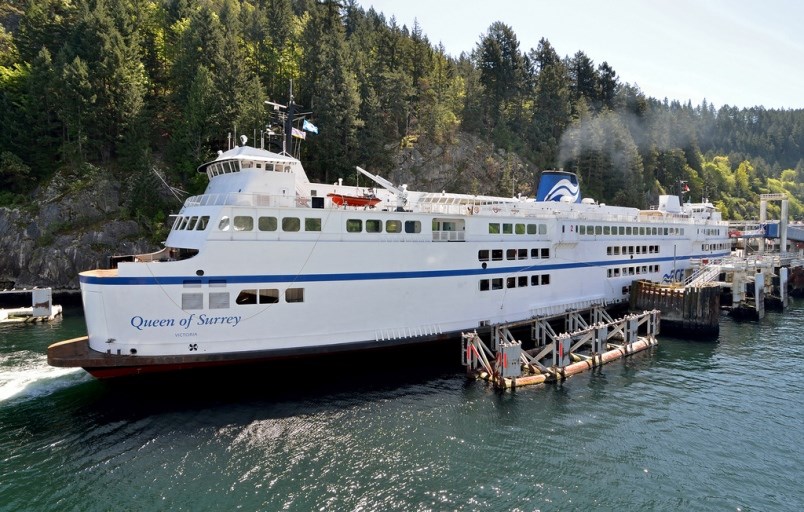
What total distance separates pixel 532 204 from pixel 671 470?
56.4 ft

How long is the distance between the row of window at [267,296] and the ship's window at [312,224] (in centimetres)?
247

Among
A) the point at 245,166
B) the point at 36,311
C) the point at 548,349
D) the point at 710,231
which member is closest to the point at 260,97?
the point at 36,311

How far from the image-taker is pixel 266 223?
1719cm

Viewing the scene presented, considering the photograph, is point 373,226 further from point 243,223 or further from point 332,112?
point 332,112

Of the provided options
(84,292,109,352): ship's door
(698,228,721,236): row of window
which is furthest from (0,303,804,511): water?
(698,228,721,236): row of window

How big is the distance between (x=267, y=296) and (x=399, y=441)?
7322 millimetres

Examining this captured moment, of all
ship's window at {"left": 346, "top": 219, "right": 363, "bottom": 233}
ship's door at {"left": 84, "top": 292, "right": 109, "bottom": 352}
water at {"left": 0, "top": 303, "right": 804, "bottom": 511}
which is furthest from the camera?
ship's window at {"left": 346, "top": 219, "right": 363, "bottom": 233}

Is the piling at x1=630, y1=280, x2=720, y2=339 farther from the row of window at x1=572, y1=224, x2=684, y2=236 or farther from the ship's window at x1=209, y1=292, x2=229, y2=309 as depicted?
the ship's window at x1=209, y1=292, x2=229, y2=309

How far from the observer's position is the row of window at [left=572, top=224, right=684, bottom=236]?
26375 mm

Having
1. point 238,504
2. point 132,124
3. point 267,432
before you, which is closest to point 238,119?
point 132,124

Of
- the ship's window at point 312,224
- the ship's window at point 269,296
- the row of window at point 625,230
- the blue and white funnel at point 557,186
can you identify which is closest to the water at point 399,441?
the ship's window at point 269,296

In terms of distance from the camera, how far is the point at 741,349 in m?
23.9

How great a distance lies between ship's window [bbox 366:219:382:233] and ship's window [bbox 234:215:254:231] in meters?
4.72

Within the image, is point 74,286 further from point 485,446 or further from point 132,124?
point 485,446
